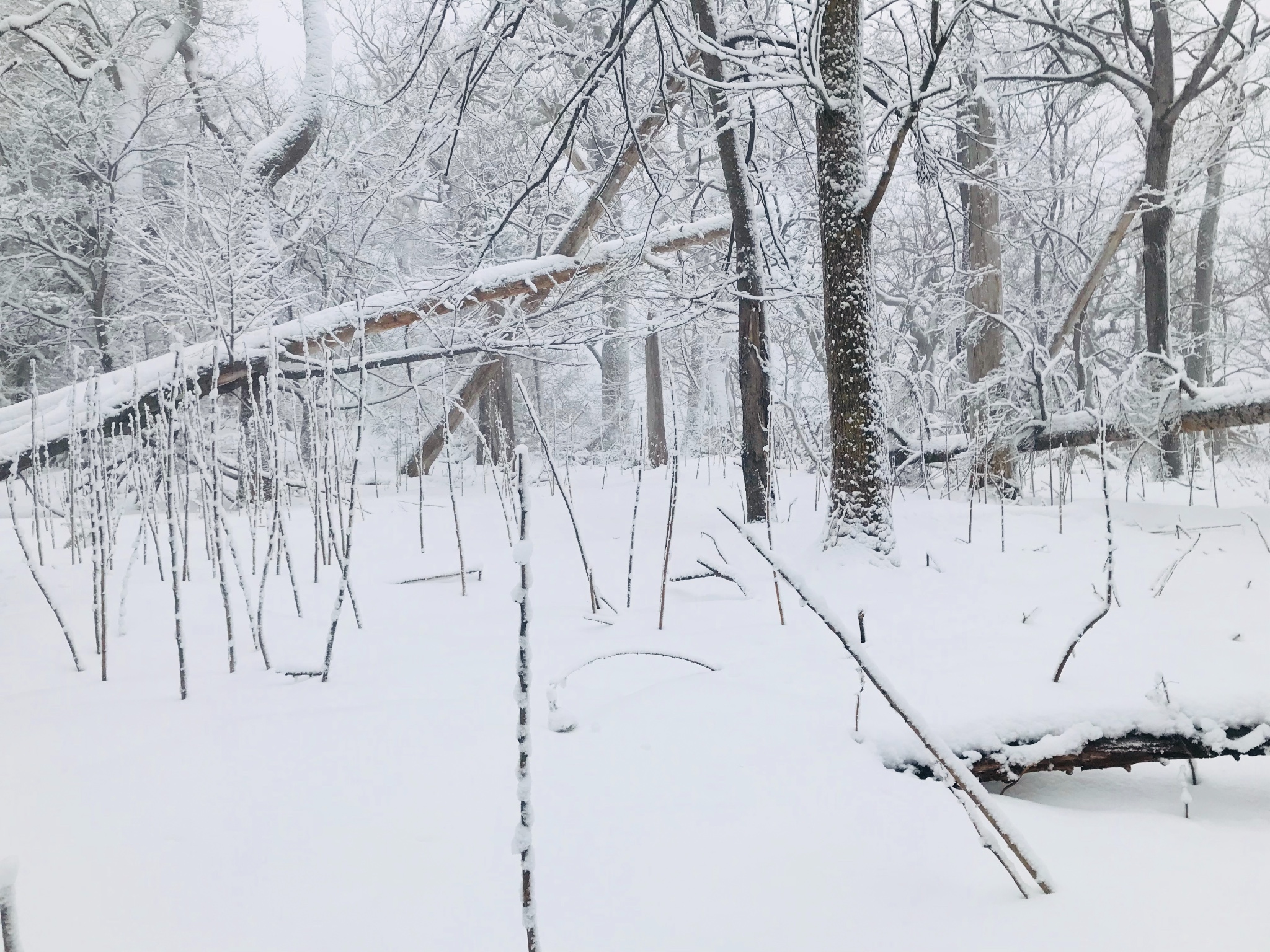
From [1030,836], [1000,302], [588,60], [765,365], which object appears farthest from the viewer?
[1000,302]

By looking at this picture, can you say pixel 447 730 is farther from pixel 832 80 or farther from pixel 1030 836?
pixel 832 80

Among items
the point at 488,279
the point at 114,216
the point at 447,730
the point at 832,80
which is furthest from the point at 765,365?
the point at 114,216

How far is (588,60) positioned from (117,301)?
8.90 meters

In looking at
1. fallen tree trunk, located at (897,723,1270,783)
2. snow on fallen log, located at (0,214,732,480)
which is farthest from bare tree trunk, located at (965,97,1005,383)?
fallen tree trunk, located at (897,723,1270,783)

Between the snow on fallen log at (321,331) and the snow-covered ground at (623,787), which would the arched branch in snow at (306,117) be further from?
the snow-covered ground at (623,787)

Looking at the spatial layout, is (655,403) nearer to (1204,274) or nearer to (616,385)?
(616,385)

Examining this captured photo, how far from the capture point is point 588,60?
14.6 ft

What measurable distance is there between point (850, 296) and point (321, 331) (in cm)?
379

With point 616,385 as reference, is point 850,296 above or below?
below

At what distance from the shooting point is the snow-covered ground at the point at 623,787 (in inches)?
32.6

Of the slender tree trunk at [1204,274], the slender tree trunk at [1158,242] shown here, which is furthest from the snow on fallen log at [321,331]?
the slender tree trunk at [1204,274]

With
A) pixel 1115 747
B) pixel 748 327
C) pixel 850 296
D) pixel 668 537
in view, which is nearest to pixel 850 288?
pixel 850 296

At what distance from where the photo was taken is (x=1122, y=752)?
1.23 m

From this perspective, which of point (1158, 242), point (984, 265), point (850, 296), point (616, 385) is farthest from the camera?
point (616, 385)
